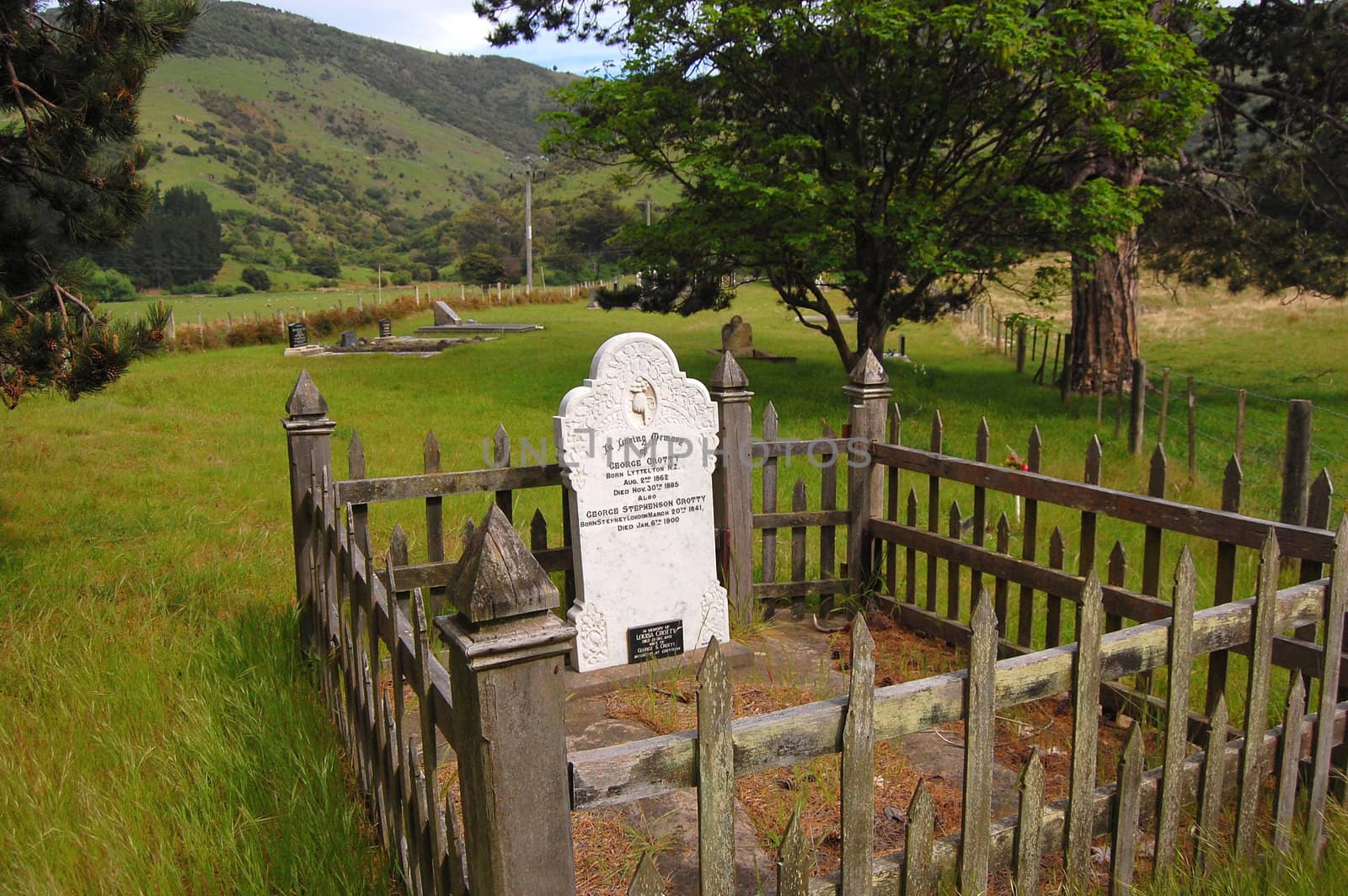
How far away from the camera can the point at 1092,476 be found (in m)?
4.68

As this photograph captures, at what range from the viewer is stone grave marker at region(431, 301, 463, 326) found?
109 feet

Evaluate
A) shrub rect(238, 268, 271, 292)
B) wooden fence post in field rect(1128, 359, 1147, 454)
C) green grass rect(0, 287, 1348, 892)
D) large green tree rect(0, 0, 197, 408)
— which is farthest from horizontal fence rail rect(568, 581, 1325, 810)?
shrub rect(238, 268, 271, 292)

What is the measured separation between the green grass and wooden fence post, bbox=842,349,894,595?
2.11 meters

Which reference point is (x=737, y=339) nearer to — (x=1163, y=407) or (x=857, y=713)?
(x=1163, y=407)

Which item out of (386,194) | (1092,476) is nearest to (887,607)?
(1092,476)

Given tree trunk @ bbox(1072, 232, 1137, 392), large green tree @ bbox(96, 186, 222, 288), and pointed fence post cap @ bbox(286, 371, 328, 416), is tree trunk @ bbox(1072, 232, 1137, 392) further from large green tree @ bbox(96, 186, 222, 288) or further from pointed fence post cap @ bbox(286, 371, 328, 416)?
large green tree @ bbox(96, 186, 222, 288)

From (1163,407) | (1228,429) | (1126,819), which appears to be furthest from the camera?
(1228,429)

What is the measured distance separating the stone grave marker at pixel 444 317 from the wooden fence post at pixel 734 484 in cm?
2874

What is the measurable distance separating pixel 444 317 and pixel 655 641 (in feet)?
99.1

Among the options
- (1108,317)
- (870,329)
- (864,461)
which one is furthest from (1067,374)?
(864,461)

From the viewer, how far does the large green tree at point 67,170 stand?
17.4ft

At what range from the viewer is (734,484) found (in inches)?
219

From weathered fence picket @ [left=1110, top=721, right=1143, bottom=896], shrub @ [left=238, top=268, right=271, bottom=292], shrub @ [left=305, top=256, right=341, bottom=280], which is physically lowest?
weathered fence picket @ [left=1110, top=721, right=1143, bottom=896]

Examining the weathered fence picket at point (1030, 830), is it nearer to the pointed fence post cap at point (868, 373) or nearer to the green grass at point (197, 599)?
the green grass at point (197, 599)
